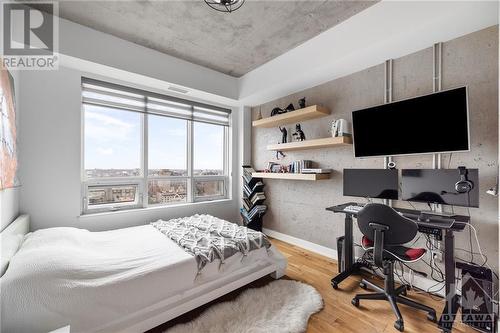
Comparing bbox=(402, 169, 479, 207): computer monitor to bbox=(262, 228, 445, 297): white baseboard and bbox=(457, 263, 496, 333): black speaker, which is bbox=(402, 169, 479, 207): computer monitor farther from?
bbox=(262, 228, 445, 297): white baseboard

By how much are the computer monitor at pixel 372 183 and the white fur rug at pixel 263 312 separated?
120cm

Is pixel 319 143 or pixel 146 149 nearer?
pixel 319 143

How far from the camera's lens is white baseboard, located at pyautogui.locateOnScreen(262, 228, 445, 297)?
86.0 inches

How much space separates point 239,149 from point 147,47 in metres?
2.22

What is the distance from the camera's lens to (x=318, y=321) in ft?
5.82

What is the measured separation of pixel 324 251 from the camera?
3.11m

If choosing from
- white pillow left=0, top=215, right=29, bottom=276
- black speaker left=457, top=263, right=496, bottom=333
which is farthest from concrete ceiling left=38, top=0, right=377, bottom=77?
black speaker left=457, top=263, right=496, bottom=333

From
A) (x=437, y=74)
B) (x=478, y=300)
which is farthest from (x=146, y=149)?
(x=478, y=300)

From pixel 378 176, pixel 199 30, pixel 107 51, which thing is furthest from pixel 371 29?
pixel 107 51

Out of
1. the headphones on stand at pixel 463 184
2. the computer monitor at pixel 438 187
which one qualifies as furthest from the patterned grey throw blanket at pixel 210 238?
the headphones on stand at pixel 463 184

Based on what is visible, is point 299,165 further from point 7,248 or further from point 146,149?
point 7,248

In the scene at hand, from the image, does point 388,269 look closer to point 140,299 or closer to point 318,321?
point 318,321

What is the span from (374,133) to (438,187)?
79 centimetres

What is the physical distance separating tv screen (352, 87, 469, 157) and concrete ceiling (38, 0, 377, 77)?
1095 mm
